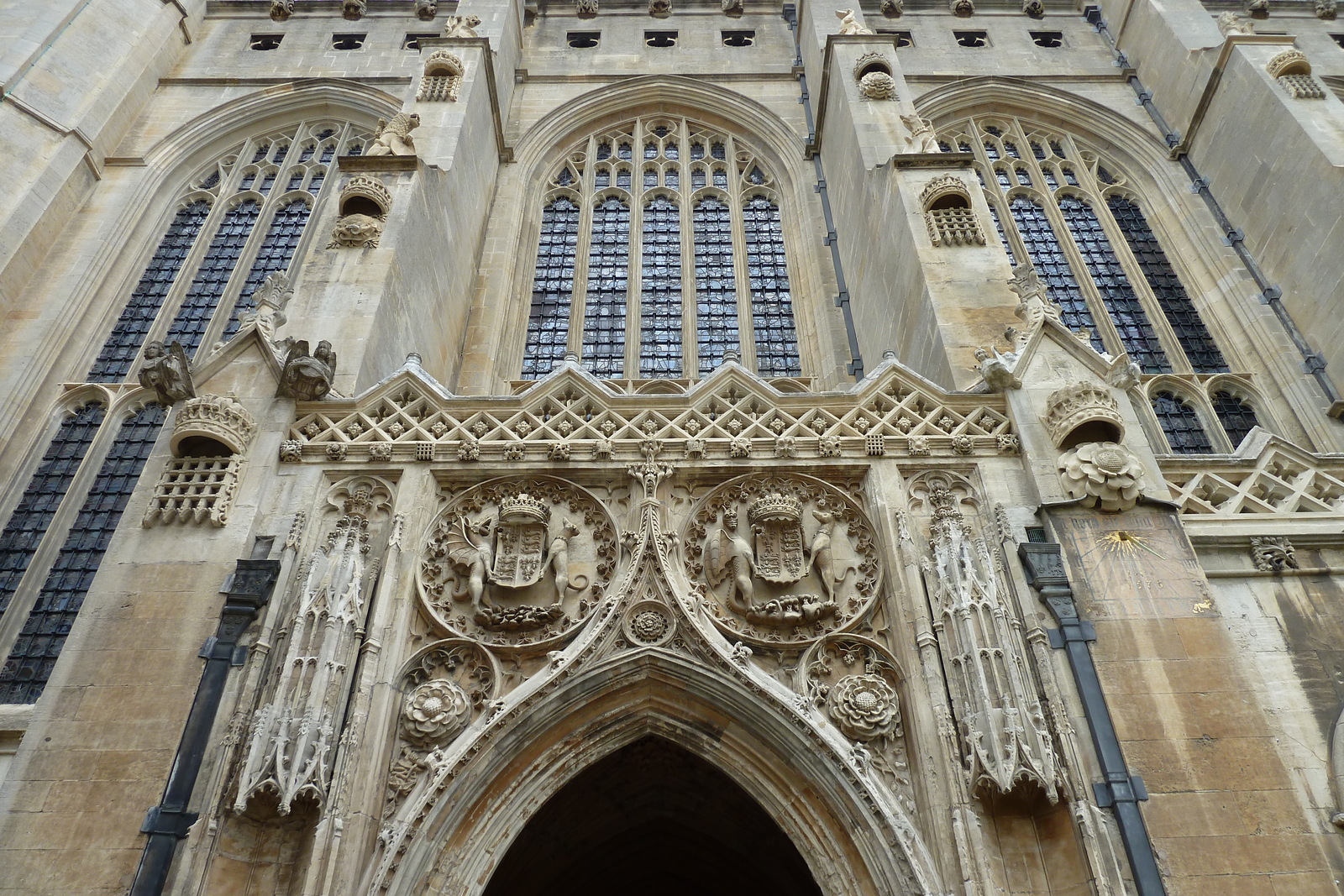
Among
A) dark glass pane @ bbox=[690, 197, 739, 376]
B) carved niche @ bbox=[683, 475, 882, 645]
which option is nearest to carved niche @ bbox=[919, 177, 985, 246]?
dark glass pane @ bbox=[690, 197, 739, 376]

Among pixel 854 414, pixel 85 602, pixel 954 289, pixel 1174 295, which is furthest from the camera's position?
pixel 1174 295

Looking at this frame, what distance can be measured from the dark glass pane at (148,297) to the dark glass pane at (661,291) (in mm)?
7976

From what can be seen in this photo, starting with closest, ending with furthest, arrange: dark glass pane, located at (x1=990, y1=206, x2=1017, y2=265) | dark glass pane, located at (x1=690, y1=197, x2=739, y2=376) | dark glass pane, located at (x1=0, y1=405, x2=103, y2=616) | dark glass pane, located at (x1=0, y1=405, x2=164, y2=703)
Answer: dark glass pane, located at (x1=0, y1=405, x2=164, y2=703) < dark glass pane, located at (x1=0, y1=405, x2=103, y2=616) < dark glass pane, located at (x1=690, y1=197, x2=739, y2=376) < dark glass pane, located at (x1=990, y1=206, x2=1017, y2=265)

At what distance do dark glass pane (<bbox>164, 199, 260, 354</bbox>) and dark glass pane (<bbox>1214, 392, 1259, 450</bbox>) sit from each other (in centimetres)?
1568

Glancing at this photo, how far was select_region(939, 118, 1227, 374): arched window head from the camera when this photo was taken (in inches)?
603

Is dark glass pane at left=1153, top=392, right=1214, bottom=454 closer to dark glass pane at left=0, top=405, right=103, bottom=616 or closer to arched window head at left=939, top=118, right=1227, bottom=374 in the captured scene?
arched window head at left=939, top=118, right=1227, bottom=374

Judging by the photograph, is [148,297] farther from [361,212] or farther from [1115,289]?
[1115,289]

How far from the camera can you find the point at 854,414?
9359 mm

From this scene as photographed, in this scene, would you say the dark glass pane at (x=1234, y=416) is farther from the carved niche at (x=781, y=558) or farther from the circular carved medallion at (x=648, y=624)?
the circular carved medallion at (x=648, y=624)

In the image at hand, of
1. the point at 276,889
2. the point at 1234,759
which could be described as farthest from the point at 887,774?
the point at 276,889

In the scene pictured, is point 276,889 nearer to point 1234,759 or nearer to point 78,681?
point 78,681

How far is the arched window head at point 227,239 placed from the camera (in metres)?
15.4

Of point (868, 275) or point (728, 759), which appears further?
point (868, 275)

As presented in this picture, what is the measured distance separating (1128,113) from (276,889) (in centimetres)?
1950
